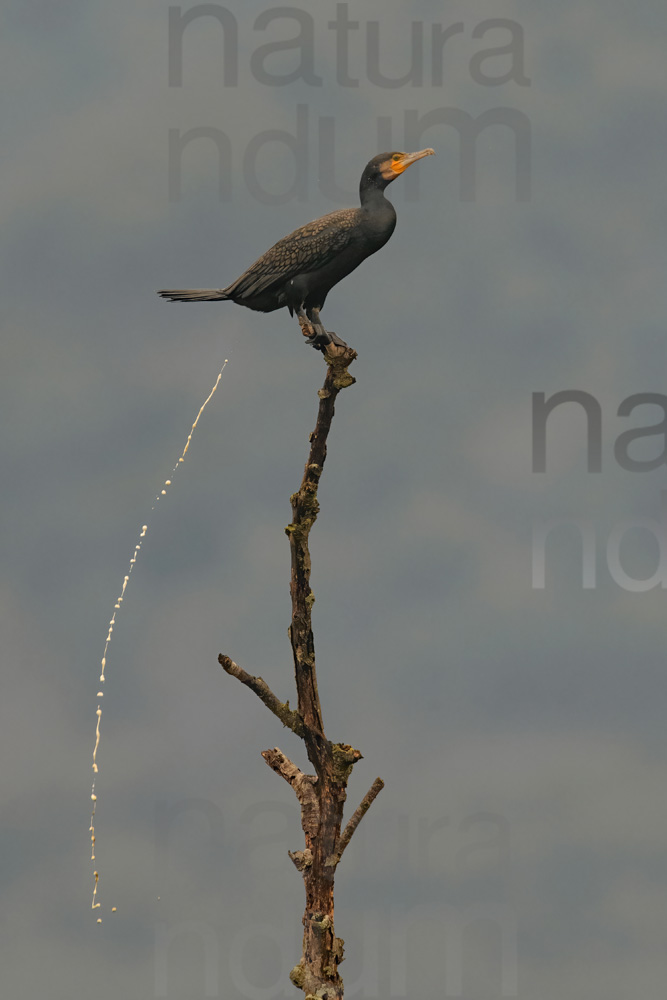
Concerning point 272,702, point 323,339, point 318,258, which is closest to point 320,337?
point 323,339

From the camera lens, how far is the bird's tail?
988cm

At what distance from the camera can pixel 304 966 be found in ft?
30.6

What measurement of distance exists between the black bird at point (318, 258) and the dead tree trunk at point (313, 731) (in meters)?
0.54

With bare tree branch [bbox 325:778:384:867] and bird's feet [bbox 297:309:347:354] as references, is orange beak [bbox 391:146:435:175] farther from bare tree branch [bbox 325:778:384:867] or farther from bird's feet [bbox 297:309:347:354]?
bare tree branch [bbox 325:778:384:867]

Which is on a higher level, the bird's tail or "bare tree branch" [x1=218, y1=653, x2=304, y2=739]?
the bird's tail

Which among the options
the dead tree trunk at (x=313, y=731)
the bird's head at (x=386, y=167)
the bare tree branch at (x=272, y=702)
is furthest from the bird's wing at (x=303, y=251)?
the bare tree branch at (x=272, y=702)

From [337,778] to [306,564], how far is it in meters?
1.69

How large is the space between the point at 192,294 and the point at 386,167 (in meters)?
1.87

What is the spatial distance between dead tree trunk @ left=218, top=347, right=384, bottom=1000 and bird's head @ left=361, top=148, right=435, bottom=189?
143 centimetres

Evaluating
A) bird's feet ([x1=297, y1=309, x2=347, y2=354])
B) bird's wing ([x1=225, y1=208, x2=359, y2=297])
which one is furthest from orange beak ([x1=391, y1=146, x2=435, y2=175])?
bird's feet ([x1=297, y1=309, x2=347, y2=354])

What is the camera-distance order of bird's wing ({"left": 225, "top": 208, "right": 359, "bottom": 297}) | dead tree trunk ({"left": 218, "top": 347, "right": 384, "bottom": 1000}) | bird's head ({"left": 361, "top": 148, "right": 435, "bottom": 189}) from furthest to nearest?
bird's head ({"left": 361, "top": 148, "right": 435, "bottom": 189}) < bird's wing ({"left": 225, "top": 208, "right": 359, "bottom": 297}) < dead tree trunk ({"left": 218, "top": 347, "right": 384, "bottom": 1000})

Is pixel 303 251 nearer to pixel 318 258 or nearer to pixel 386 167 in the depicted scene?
pixel 318 258

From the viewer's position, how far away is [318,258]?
950 centimetres

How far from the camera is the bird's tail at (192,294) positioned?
988 cm
